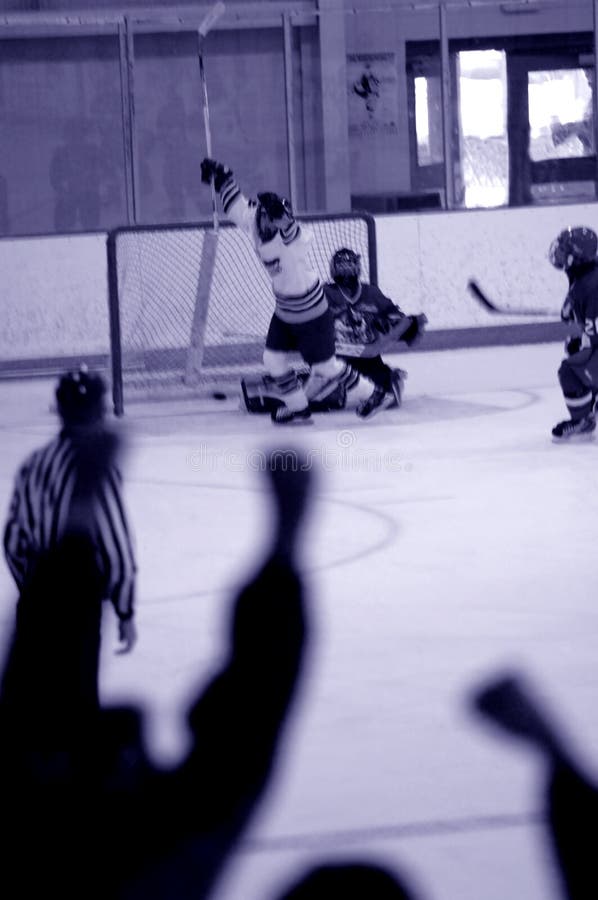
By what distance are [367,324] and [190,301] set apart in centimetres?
165

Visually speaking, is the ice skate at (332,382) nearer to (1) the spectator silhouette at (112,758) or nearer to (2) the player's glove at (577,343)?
(2) the player's glove at (577,343)

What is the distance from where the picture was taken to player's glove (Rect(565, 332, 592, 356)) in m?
5.34

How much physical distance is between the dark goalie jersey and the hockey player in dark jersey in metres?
5.19

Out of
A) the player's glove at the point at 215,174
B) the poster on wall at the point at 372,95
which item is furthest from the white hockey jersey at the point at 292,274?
the poster on wall at the point at 372,95

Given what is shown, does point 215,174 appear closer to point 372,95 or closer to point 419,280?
point 419,280

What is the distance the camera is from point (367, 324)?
6547mm

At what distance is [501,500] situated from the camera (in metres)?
4.43

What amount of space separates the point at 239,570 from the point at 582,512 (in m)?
1.00

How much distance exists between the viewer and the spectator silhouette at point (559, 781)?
66.2 inches

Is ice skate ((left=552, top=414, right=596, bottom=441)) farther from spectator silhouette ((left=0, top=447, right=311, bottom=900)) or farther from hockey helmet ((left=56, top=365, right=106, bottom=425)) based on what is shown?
hockey helmet ((left=56, top=365, right=106, bottom=425))

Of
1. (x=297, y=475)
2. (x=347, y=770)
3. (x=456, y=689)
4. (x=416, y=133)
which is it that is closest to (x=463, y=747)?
(x=347, y=770)

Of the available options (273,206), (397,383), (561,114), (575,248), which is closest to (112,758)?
(575,248)

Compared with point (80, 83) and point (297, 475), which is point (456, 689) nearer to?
point (297, 475)

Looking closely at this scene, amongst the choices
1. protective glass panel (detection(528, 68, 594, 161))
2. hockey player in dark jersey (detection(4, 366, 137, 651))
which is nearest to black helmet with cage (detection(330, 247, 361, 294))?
protective glass panel (detection(528, 68, 594, 161))
